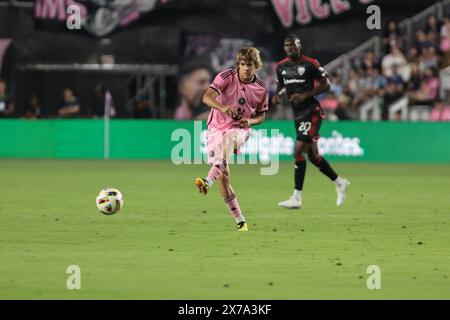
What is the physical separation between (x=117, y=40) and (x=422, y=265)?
25842mm

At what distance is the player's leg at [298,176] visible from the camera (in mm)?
17531

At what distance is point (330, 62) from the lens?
3441 cm

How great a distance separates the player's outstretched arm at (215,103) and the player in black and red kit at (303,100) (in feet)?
11.8

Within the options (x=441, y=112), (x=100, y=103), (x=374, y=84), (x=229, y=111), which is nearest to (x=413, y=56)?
(x=374, y=84)

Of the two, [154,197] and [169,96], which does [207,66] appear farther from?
[154,197]

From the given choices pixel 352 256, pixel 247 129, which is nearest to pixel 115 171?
pixel 247 129

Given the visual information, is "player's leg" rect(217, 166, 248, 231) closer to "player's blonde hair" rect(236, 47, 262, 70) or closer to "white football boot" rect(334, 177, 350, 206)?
Answer: "player's blonde hair" rect(236, 47, 262, 70)

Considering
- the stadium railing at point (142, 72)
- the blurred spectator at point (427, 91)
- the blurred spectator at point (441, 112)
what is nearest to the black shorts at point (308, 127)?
the blurred spectator at point (441, 112)

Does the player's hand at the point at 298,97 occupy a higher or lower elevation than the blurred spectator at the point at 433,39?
lower

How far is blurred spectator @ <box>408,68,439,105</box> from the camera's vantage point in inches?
1293

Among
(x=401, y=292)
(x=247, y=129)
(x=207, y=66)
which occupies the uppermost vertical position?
(x=207, y=66)

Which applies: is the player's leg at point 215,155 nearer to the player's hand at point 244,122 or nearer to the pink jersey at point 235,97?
the pink jersey at point 235,97

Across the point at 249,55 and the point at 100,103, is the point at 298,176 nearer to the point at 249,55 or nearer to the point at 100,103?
the point at 249,55

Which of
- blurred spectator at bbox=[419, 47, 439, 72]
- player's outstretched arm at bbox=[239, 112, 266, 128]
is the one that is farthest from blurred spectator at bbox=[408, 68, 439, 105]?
player's outstretched arm at bbox=[239, 112, 266, 128]
